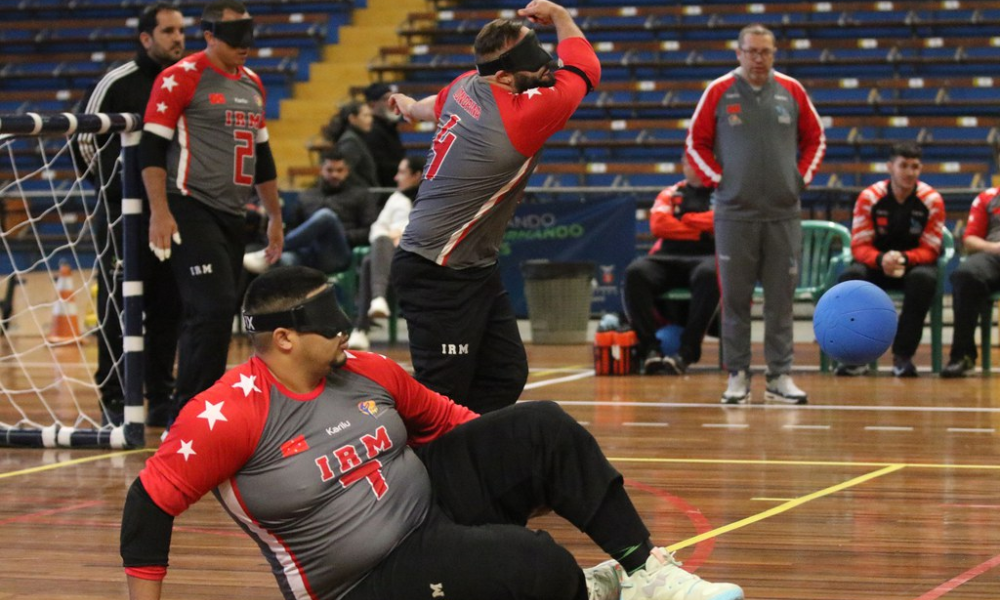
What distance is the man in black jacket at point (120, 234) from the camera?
23.5ft

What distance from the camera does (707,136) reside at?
8148mm

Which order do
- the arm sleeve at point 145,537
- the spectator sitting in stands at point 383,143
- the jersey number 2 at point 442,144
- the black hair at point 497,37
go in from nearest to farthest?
1. the arm sleeve at point 145,537
2. the black hair at point 497,37
3. the jersey number 2 at point 442,144
4. the spectator sitting in stands at point 383,143

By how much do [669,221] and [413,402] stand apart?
23.2 ft

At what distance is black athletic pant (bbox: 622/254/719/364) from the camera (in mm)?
10047

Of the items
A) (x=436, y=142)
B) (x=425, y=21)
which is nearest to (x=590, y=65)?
(x=436, y=142)

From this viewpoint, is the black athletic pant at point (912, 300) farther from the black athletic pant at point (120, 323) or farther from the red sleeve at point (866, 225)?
the black athletic pant at point (120, 323)

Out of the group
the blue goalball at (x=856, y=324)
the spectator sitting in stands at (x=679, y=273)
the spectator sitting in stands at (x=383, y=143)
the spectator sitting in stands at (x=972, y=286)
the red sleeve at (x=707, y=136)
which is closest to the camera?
the blue goalball at (x=856, y=324)

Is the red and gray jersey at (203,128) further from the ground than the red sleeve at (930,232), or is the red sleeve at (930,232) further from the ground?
the red and gray jersey at (203,128)

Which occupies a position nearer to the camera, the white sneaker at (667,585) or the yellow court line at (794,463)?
the white sneaker at (667,585)

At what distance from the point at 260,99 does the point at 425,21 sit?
45.3 ft

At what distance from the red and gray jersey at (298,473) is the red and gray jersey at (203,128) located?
11.1 feet

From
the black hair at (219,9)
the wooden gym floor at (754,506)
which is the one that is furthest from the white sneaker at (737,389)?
the black hair at (219,9)

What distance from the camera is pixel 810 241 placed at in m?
11.0

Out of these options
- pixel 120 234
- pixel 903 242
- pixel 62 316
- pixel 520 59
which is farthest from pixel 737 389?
pixel 62 316
